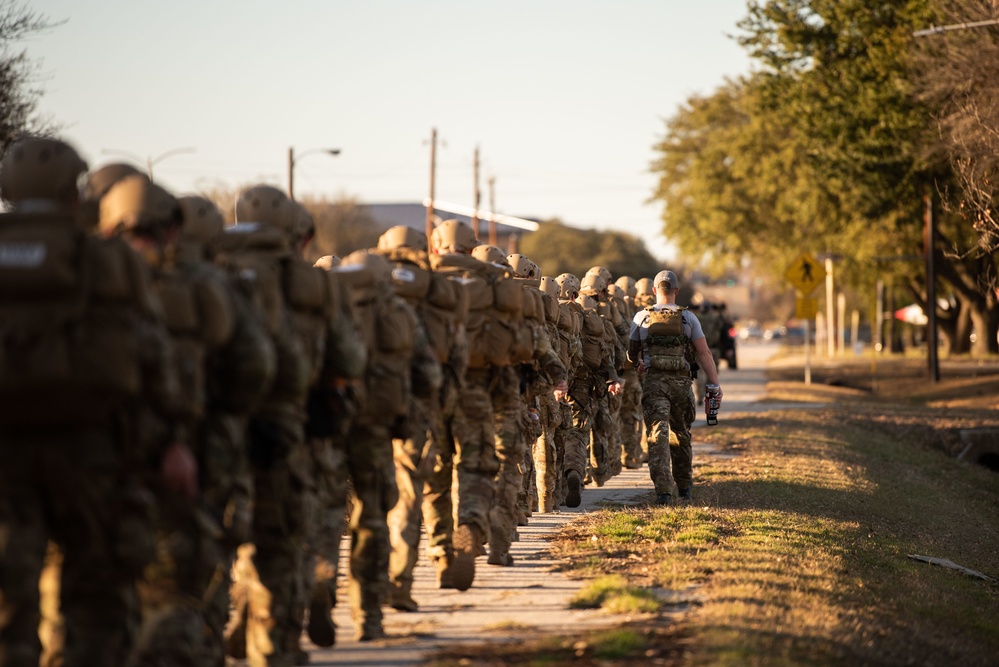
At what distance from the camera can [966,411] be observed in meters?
32.0

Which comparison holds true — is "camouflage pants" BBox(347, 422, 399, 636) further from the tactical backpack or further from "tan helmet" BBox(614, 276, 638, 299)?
"tan helmet" BBox(614, 276, 638, 299)

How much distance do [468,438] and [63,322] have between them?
5.13 m

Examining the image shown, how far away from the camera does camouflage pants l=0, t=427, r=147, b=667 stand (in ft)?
20.4

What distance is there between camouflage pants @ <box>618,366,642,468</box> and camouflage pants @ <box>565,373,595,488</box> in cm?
232

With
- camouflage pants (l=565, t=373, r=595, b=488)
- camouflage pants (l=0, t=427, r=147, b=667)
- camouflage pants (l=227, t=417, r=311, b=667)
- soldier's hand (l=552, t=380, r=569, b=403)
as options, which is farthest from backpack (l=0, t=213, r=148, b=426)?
camouflage pants (l=565, t=373, r=595, b=488)

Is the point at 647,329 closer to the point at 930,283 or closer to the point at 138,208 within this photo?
the point at 138,208

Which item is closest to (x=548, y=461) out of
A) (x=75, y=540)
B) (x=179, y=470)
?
(x=179, y=470)

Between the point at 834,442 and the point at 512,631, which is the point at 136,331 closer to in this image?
the point at 512,631

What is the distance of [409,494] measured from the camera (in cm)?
982

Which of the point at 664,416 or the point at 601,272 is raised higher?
the point at 601,272

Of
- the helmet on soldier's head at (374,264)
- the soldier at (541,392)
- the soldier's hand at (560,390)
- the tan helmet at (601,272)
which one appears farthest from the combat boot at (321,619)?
the tan helmet at (601,272)

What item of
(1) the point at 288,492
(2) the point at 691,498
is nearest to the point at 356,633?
(1) the point at 288,492

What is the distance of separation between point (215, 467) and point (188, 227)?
4.14 ft

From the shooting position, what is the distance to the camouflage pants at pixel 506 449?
1170cm
